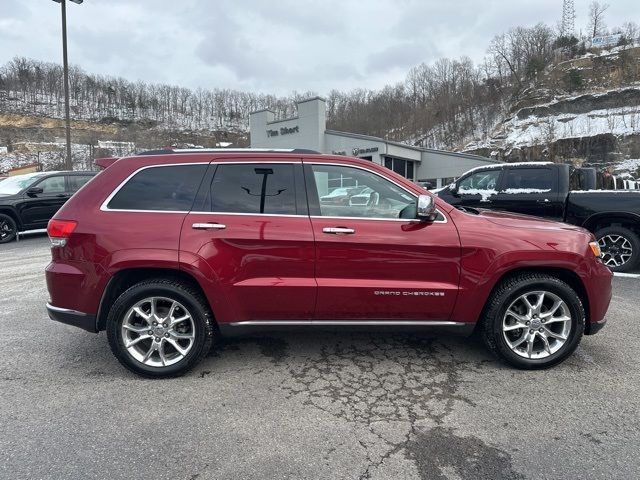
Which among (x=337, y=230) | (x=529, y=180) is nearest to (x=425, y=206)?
(x=337, y=230)

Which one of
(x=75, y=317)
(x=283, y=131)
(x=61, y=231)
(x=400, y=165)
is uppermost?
(x=283, y=131)

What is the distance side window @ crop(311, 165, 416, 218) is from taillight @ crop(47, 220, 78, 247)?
2038mm

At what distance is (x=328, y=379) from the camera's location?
327 cm

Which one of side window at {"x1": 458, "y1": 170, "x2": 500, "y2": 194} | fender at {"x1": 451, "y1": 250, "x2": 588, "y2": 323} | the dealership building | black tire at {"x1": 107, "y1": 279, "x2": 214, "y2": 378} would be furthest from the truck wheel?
the dealership building

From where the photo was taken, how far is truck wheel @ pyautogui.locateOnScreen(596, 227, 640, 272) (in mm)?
6668

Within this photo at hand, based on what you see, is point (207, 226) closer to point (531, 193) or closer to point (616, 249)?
point (531, 193)

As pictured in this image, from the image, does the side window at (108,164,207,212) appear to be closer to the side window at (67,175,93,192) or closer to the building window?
the side window at (67,175,93,192)

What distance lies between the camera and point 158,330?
129 inches

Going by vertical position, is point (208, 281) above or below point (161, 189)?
below

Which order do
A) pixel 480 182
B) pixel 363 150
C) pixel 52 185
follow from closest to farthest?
1. pixel 480 182
2. pixel 52 185
3. pixel 363 150

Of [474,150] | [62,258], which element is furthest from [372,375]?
[474,150]

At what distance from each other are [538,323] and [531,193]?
496 cm

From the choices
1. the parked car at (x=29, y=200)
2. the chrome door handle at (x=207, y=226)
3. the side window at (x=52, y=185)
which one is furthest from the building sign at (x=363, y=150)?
the chrome door handle at (x=207, y=226)

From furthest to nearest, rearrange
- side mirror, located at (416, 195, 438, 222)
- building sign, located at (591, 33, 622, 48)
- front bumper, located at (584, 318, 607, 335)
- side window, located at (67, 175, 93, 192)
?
building sign, located at (591, 33, 622, 48)
side window, located at (67, 175, 93, 192)
front bumper, located at (584, 318, 607, 335)
side mirror, located at (416, 195, 438, 222)
